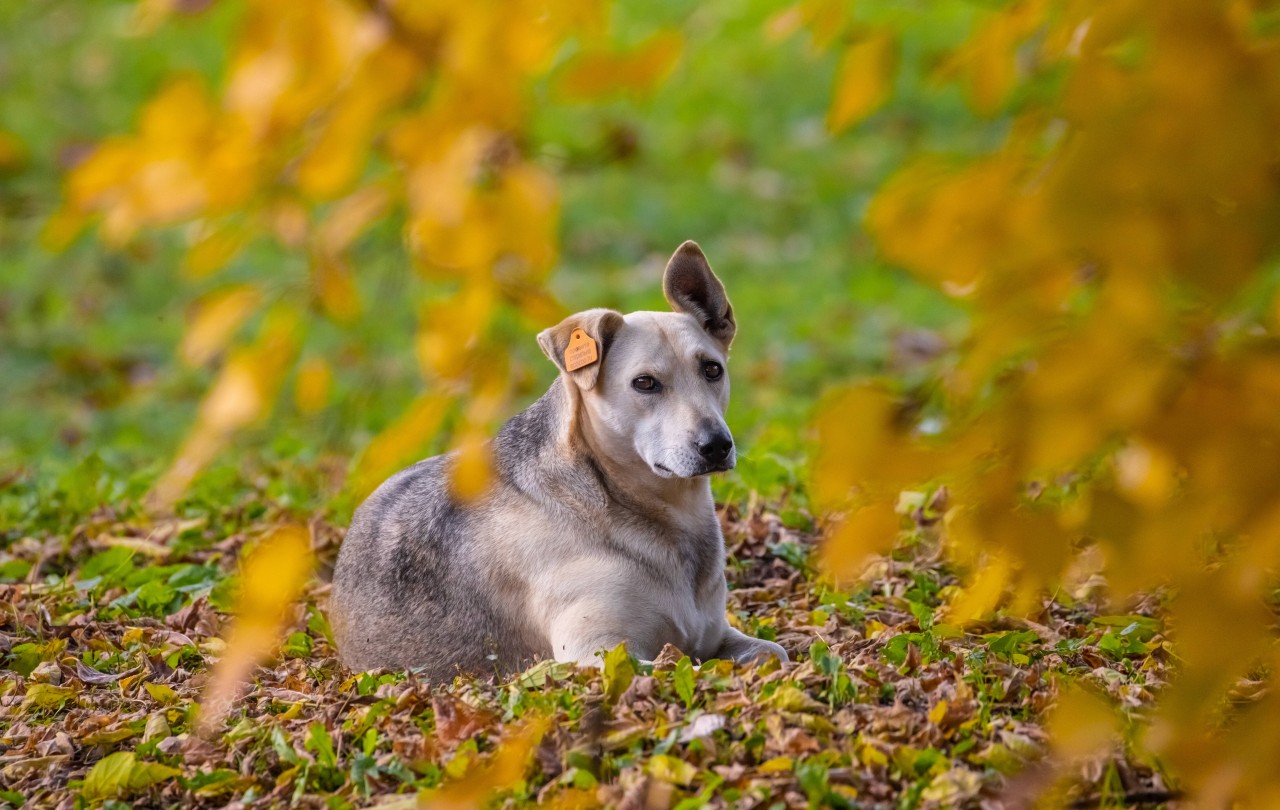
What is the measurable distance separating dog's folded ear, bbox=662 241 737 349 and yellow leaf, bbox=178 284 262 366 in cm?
306

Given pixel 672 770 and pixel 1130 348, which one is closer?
pixel 1130 348

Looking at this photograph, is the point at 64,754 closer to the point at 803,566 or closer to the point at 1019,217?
the point at 803,566

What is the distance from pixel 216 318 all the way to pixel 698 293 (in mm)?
3260

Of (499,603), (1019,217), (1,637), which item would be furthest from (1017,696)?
(1,637)

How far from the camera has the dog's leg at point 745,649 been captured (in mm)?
4779

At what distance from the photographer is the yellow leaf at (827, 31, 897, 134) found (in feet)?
9.18

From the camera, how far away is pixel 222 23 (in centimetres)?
1873

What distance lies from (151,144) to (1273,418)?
6.13ft

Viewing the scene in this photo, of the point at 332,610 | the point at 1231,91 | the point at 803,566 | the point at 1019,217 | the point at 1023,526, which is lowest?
the point at 803,566

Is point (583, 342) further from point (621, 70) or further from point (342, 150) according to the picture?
point (621, 70)

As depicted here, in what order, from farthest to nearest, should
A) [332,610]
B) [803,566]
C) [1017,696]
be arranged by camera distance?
1. [803,566]
2. [332,610]
3. [1017,696]

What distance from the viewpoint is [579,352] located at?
4.87 meters

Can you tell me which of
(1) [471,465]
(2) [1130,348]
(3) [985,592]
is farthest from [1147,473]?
(1) [471,465]

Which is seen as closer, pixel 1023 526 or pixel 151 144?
pixel 151 144
